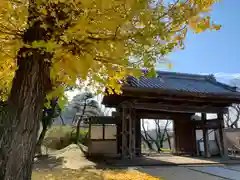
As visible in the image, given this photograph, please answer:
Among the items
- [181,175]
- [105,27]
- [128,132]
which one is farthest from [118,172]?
[105,27]

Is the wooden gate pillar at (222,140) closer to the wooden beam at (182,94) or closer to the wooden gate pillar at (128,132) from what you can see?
the wooden beam at (182,94)

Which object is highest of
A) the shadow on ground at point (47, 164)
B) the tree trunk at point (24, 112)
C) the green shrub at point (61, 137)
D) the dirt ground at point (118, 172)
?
the tree trunk at point (24, 112)

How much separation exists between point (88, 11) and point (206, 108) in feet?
26.3

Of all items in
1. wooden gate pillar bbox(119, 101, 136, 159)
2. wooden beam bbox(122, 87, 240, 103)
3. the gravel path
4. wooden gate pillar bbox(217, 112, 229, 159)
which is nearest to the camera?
the gravel path

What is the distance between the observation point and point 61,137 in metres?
13.4

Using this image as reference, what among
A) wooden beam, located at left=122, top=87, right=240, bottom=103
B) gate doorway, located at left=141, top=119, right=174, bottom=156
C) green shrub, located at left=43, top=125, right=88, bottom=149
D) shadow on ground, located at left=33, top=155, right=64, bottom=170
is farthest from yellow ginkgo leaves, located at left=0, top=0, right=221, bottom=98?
gate doorway, located at left=141, top=119, right=174, bottom=156

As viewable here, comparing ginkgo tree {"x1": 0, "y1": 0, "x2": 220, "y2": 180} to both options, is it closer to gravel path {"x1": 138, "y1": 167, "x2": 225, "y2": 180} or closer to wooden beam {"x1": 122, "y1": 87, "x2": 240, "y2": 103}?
gravel path {"x1": 138, "y1": 167, "x2": 225, "y2": 180}

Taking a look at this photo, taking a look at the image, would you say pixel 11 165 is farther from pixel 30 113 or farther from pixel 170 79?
pixel 170 79

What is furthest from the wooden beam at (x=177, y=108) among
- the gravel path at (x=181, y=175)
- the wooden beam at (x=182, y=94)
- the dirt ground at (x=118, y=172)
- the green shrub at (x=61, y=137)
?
the green shrub at (x=61, y=137)

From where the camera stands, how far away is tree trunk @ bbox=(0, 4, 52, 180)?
1754mm

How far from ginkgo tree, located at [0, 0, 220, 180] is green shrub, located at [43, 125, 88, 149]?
1171cm

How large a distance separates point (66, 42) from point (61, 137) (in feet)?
41.6

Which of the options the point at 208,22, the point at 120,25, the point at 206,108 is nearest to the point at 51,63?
the point at 120,25

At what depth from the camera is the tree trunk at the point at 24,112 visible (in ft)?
5.75
